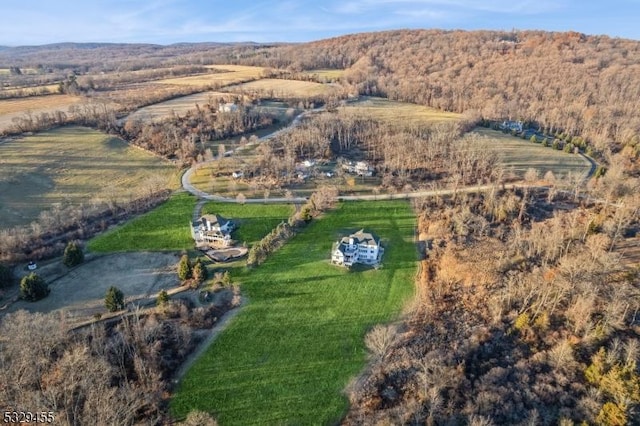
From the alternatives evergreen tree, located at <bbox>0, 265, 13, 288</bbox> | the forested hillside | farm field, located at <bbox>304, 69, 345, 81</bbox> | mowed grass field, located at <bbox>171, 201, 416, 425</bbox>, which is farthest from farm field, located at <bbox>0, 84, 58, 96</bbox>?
mowed grass field, located at <bbox>171, 201, 416, 425</bbox>

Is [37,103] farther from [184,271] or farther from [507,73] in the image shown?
[507,73]

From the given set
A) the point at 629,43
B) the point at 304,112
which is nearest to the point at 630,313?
the point at 304,112

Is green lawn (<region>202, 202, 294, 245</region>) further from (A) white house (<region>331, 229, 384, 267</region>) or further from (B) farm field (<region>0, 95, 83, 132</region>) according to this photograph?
(B) farm field (<region>0, 95, 83, 132</region>)

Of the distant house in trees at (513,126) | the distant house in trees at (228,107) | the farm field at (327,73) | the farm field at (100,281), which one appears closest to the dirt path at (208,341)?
the farm field at (100,281)

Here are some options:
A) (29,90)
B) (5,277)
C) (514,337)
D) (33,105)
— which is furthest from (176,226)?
(29,90)

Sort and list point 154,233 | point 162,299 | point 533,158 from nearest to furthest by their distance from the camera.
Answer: point 162,299
point 154,233
point 533,158

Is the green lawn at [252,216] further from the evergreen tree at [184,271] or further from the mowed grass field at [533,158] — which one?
the mowed grass field at [533,158]
